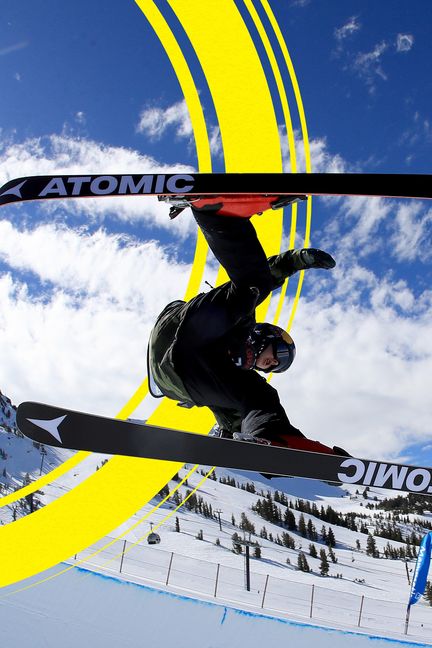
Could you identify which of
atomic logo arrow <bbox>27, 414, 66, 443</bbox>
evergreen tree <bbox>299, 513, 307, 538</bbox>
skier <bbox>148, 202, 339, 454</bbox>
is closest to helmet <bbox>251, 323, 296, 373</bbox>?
skier <bbox>148, 202, 339, 454</bbox>

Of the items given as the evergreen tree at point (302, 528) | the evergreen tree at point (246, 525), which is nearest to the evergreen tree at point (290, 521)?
the evergreen tree at point (302, 528)

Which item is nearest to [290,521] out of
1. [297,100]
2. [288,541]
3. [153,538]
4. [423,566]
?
[288,541]

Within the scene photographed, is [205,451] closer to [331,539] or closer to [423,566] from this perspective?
[423,566]

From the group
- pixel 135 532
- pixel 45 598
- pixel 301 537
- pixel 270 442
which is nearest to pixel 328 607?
pixel 45 598

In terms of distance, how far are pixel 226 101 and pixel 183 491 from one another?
140ft

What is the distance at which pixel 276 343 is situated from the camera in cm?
414

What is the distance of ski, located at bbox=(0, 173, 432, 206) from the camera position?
3.30m

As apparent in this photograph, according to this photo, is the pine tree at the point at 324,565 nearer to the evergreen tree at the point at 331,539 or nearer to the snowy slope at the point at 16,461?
the evergreen tree at the point at 331,539

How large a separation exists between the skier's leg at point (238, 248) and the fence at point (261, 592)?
1439 cm

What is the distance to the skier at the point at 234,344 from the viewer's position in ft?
12.2

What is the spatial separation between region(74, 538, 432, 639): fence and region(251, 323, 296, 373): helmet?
1375cm

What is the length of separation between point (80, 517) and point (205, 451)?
A: 458 centimetres

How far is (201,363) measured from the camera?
391 cm

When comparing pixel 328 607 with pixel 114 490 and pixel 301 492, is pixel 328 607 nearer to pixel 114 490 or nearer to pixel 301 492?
pixel 114 490
